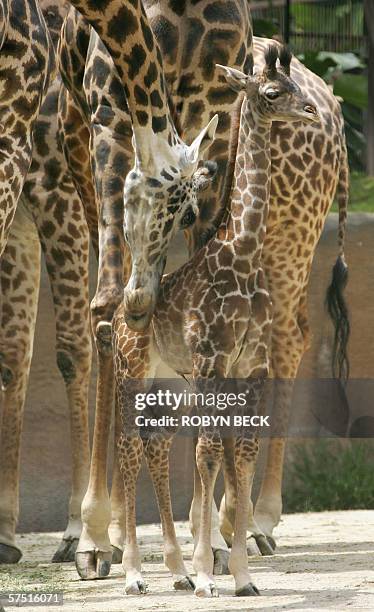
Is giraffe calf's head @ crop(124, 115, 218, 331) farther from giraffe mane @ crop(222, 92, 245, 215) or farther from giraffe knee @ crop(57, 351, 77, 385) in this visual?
giraffe knee @ crop(57, 351, 77, 385)

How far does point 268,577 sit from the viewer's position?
598 centimetres

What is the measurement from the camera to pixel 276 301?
777 cm

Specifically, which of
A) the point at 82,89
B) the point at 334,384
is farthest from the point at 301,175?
the point at 334,384

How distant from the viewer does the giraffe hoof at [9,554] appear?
7.05m

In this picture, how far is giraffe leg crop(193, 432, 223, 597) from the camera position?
5316 millimetres

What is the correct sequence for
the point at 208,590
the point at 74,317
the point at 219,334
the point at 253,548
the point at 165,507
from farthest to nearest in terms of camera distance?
the point at 74,317
the point at 253,548
the point at 165,507
the point at 219,334
the point at 208,590

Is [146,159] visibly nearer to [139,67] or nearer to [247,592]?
[139,67]

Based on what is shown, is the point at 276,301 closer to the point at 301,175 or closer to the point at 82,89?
the point at 301,175

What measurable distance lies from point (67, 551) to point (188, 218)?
7.01 ft

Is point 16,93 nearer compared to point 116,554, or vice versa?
point 16,93

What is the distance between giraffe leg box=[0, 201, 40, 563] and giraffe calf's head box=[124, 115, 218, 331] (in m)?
2.13

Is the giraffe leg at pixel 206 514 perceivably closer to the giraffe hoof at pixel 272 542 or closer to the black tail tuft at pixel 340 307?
the giraffe hoof at pixel 272 542

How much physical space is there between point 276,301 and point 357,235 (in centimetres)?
199

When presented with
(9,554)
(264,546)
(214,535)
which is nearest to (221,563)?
(214,535)
